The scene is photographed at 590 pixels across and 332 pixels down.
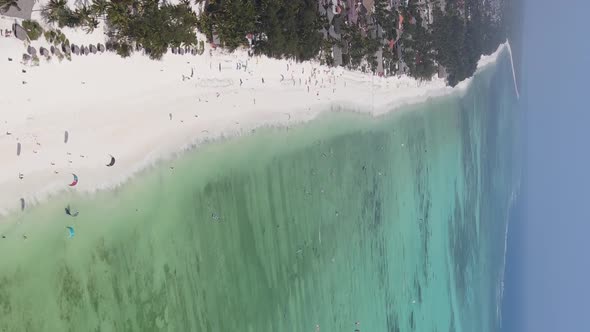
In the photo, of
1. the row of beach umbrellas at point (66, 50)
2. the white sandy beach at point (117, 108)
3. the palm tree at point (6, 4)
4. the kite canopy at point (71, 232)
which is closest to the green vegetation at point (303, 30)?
the row of beach umbrellas at point (66, 50)

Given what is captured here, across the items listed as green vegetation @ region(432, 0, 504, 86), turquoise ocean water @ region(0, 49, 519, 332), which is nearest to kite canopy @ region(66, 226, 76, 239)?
turquoise ocean water @ region(0, 49, 519, 332)

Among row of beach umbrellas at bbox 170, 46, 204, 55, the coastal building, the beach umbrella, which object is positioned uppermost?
the coastal building

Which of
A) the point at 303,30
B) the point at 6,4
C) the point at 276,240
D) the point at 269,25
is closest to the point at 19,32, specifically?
the point at 6,4

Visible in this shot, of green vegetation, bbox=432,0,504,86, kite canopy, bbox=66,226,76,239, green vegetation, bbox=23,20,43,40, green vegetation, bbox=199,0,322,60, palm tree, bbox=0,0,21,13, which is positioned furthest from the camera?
green vegetation, bbox=432,0,504,86

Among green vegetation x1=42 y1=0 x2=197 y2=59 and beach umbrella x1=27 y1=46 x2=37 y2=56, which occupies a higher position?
green vegetation x1=42 y1=0 x2=197 y2=59

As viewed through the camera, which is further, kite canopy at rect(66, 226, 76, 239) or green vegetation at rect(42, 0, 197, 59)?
green vegetation at rect(42, 0, 197, 59)

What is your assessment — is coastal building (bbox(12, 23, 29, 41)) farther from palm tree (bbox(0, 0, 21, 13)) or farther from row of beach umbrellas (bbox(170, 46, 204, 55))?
row of beach umbrellas (bbox(170, 46, 204, 55))

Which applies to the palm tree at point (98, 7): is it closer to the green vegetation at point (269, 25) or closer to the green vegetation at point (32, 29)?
the green vegetation at point (32, 29)
